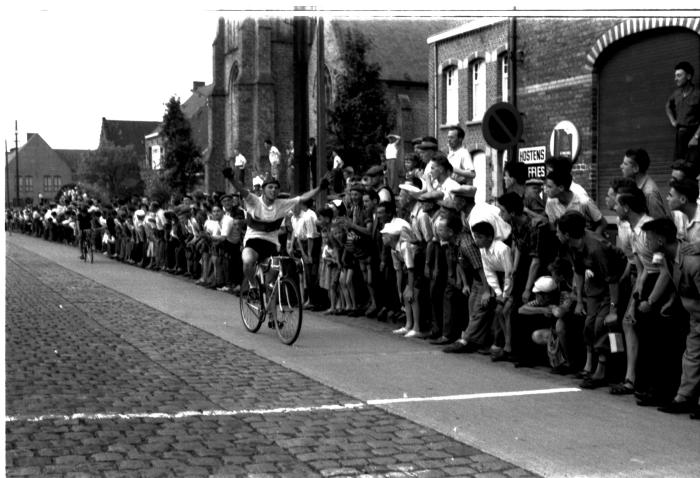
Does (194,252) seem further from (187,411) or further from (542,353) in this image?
(187,411)

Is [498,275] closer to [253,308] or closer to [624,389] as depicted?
[624,389]

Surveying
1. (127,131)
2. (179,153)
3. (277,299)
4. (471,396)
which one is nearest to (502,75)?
(277,299)

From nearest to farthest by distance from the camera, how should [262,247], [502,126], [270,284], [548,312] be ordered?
[548,312] < [270,284] < [502,126] < [262,247]

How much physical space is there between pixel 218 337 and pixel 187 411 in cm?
439

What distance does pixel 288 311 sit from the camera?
10.8m

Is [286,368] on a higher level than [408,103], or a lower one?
lower

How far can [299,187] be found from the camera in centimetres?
1723

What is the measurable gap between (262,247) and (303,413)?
519 centimetres

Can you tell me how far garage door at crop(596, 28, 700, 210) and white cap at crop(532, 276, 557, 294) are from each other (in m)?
9.40

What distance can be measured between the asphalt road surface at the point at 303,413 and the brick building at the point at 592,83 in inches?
293

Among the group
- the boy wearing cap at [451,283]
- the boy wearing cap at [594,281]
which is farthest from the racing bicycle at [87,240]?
the boy wearing cap at [594,281]

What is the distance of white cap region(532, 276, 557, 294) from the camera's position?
8.92 m

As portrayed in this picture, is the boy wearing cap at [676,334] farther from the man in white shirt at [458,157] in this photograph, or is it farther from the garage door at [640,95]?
the garage door at [640,95]

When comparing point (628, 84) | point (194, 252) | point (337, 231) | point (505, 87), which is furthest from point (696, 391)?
point (505, 87)
